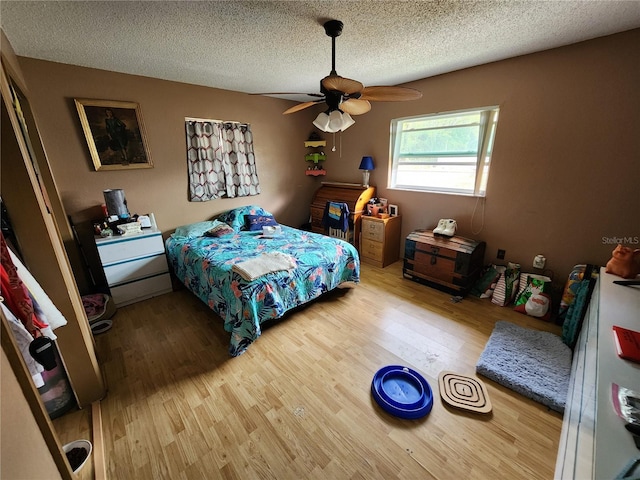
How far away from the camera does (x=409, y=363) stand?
6.33 feet

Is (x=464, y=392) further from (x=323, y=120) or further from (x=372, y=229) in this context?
(x=372, y=229)

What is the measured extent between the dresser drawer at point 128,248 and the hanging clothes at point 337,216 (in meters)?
2.22

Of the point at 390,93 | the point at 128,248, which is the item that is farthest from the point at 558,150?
the point at 128,248

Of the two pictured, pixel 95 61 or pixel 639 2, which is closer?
pixel 639 2

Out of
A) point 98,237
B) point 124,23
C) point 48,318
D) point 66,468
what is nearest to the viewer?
point 66,468

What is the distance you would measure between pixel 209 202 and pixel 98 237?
52.1 inches

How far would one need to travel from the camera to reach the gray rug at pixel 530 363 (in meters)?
1.63

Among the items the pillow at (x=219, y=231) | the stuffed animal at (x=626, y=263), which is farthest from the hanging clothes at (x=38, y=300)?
the stuffed animal at (x=626, y=263)

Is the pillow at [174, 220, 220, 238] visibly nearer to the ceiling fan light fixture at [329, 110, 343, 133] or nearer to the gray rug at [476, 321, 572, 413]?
the ceiling fan light fixture at [329, 110, 343, 133]

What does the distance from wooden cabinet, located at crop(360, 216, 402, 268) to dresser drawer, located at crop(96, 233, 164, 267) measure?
2.55 metres

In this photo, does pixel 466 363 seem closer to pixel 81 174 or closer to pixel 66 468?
pixel 66 468

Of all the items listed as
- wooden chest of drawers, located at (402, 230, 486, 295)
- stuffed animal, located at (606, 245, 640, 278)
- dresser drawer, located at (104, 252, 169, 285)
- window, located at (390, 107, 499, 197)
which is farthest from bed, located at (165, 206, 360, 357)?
stuffed animal, located at (606, 245, 640, 278)

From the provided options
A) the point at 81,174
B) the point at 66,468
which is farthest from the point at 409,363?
the point at 81,174

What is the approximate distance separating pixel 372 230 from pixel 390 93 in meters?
2.02
